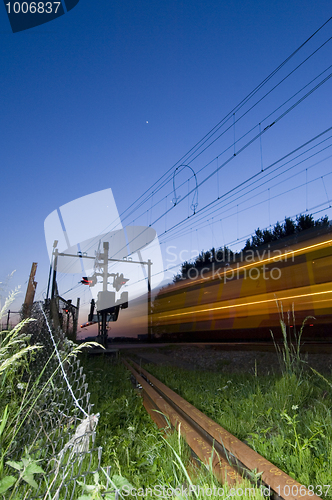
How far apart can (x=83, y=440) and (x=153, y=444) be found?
1.85m

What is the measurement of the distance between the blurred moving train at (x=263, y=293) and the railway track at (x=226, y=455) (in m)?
2.84

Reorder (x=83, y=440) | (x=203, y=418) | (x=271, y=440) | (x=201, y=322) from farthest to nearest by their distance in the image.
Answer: (x=201, y=322) < (x=203, y=418) < (x=271, y=440) < (x=83, y=440)

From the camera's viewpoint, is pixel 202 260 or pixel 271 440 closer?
pixel 271 440

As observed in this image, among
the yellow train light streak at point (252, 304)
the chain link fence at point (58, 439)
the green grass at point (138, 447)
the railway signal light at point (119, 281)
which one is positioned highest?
the railway signal light at point (119, 281)

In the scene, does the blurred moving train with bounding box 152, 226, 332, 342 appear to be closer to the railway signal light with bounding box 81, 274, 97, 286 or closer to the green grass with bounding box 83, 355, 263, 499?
the green grass with bounding box 83, 355, 263, 499

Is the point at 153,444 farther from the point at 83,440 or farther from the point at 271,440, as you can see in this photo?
the point at 83,440

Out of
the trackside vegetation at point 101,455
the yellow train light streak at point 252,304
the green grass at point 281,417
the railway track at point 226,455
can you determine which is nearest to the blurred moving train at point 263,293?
the yellow train light streak at point 252,304

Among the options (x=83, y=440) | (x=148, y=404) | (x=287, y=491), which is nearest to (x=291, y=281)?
(x=148, y=404)

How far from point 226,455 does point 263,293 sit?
23.0ft

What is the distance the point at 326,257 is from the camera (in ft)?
24.7

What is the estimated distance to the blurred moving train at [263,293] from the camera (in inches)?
305

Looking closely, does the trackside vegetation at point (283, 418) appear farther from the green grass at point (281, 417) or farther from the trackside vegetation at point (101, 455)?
the trackside vegetation at point (101, 455)

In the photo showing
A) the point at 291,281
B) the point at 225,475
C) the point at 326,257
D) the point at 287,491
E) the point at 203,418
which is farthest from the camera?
the point at 291,281

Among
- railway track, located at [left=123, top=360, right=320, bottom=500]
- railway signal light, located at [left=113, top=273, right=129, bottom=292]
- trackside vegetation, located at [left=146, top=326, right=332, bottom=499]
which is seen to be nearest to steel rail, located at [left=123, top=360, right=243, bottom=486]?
railway track, located at [left=123, top=360, right=320, bottom=500]
